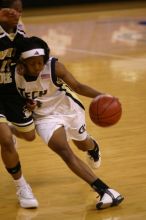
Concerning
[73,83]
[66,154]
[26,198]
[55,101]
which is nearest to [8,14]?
[73,83]

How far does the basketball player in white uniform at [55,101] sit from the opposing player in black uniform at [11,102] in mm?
66

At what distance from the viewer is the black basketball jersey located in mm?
3938

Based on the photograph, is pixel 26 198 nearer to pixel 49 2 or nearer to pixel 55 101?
pixel 55 101

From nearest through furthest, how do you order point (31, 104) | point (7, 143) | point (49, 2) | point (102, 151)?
1. point (7, 143)
2. point (31, 104)
3. point (102, 151)
4. point (49, 2)

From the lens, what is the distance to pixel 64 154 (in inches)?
158

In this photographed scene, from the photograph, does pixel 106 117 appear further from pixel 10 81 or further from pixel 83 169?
pixel 10 81

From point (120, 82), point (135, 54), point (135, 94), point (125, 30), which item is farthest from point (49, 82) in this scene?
point (125, 30)

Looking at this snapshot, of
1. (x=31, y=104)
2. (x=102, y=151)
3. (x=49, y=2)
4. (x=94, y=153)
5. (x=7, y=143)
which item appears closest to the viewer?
(x=7, y=143)

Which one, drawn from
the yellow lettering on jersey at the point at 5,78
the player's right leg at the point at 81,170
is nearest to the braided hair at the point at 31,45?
the yellow lettering on jersey at the point at 5,78

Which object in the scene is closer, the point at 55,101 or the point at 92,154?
the point at 55,101

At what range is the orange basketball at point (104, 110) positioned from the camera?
390 centimetres

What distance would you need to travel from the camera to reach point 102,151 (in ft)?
17.3

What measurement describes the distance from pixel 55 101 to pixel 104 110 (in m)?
0.47

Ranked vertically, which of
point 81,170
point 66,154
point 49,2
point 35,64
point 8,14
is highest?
point 8,14
